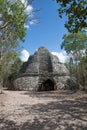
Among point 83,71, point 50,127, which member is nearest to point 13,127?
point 50,127

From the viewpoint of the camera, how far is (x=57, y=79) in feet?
120

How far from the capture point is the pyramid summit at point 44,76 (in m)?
36.3

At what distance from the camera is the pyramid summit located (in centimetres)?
3628

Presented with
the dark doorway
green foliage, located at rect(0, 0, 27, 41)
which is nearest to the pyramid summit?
the dark doorway

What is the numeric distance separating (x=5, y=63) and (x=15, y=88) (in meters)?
12.2

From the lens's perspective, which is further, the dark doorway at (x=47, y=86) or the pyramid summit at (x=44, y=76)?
the dark doorway at (x=47, y=86)

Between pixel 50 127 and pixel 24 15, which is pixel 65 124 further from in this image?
pixel 24 15

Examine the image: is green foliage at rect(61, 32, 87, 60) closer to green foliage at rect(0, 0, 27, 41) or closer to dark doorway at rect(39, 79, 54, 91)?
dark doorway at rect(39, 79, 54, 91)

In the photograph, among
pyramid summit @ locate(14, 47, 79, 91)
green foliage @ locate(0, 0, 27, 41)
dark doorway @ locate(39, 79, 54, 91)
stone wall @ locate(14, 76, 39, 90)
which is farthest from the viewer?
dark doorway @ locate(39, 79, 54, 91)

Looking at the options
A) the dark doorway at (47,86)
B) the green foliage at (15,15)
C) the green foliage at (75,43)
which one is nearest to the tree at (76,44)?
the green foliage at (75,43)

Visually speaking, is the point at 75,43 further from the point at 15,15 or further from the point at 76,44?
the point at 15,15

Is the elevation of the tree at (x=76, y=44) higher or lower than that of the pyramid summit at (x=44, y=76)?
higher

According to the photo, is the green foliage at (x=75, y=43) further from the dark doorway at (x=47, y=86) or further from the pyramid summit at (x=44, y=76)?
the dark doorway at (x=47, y=86)

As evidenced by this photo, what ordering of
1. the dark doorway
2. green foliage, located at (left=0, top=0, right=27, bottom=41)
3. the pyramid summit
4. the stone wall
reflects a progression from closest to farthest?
green foliage, located at (left=0, top=0, right=27, bottom=41), the stone wall, the pyramid summit, the dark doorway
